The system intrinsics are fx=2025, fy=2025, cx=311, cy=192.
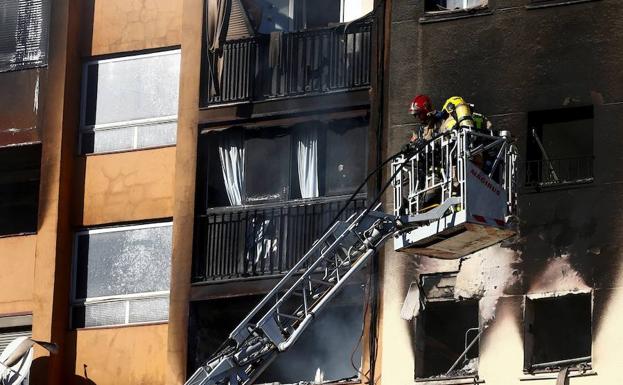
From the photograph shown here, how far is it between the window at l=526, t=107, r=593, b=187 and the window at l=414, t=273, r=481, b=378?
2.23 m

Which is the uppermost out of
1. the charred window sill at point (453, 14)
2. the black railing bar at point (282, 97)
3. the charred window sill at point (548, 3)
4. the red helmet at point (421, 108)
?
the charred window sill at point (548, 3)

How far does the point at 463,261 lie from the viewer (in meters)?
32.3

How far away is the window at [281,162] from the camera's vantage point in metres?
34.7

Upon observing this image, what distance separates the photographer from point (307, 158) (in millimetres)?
35031

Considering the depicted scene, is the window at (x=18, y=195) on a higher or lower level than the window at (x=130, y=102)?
lower

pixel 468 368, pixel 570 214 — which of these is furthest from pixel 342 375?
pixel 570 214

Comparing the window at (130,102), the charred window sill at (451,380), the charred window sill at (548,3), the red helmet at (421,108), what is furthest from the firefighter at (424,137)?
the window at (130,102)

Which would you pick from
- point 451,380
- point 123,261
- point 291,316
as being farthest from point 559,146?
point 123,261

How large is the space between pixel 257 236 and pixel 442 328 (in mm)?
3890

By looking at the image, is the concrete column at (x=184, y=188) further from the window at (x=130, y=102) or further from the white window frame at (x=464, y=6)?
the white window frame at (x=464, y=6)

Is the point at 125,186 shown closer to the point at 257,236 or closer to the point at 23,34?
the point at 257,236

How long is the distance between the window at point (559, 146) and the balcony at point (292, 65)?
340 cm

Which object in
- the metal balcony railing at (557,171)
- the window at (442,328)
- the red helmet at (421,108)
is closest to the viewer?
the red helmet at (421,108)

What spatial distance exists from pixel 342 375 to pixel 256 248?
9.00 ft
